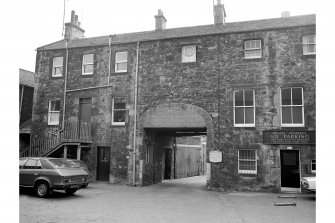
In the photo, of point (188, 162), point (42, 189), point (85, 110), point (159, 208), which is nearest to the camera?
point (159, 208)

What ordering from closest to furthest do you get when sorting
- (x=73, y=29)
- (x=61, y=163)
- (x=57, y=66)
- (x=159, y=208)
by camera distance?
1. (x=159, y=208)
2. (x=61, y=163)
3. (x=57, y=66)
4. (x=73, y=29)

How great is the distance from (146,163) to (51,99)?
7780 millimetres

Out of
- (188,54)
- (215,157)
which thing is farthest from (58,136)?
(215,157)

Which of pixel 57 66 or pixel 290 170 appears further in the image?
pixel 57 66

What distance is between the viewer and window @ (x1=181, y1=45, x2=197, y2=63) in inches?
702

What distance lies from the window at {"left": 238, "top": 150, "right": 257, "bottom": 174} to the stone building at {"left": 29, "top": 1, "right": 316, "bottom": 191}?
51 millimetres

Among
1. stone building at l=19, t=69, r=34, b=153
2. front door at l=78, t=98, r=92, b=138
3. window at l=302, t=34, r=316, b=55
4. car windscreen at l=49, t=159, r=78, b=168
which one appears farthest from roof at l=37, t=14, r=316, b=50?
car windscreen at l=49, t=159, r=78, b=168

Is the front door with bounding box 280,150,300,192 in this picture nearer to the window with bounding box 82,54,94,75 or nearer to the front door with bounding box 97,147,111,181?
the front door with bounding box 97,147,111,181

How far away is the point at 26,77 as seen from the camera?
25.4m

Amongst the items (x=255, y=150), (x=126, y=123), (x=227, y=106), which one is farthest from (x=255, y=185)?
(x=126, y=123)

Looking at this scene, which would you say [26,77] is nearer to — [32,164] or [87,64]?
[87,64]

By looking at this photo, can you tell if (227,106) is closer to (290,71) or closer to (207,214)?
(290,71)

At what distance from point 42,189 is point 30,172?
859mm

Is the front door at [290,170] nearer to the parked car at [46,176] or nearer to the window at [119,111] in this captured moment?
the window at [119,111]
